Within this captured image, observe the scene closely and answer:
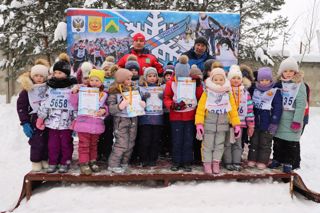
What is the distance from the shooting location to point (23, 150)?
7965mm

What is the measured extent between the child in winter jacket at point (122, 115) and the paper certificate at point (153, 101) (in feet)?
0.58

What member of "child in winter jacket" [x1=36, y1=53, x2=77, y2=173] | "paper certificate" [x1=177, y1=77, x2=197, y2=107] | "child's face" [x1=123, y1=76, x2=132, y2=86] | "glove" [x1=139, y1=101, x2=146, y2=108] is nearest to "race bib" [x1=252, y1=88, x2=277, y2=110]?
"paper certificate" [x1=177, y1=77, x2=197, y2=107]

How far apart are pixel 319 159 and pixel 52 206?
6.02 meters

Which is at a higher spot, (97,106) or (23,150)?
(97,106)

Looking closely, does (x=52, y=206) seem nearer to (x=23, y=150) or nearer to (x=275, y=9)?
(x=23, y=150)

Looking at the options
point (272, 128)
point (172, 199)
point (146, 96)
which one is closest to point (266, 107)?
point (272, 128)

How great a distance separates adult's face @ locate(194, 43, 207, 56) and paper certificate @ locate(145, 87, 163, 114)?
40.3 inches

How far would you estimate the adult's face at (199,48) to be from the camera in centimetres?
515

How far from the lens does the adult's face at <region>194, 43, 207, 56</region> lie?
515 cm

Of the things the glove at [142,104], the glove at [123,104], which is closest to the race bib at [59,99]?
the glove at [123,104]

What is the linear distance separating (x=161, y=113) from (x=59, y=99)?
1408 millimetres

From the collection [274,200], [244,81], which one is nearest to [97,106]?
[244,81]

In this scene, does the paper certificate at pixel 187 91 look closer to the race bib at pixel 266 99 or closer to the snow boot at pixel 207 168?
the snow boot at pixel 207 168

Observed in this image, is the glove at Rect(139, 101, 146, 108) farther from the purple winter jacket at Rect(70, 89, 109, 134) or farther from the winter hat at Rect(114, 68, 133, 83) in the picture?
the purple winter jacket at Rect(70, 89, 109, 134)
